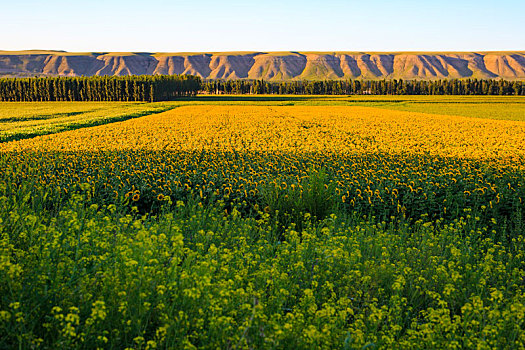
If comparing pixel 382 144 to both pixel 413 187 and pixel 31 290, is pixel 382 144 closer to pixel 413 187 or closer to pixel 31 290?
pixel 413 187

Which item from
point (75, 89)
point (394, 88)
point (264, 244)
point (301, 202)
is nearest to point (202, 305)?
point (264, 244)

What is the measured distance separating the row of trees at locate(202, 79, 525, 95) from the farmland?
120859 millimetres

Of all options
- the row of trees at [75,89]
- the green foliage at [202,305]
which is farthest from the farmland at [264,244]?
the row of trees at [75,89]

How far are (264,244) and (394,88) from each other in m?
141

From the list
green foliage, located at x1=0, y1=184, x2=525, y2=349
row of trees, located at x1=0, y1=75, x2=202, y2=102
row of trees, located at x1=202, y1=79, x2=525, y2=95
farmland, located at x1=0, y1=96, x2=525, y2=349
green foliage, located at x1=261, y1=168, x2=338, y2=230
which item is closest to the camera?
green foliage, located at x1=0, y1=184, x2=525, y2=349

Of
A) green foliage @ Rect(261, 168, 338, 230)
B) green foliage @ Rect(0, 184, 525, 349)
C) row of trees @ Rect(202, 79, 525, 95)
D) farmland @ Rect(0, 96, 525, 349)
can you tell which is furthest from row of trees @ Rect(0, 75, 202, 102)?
green foliage @ Rect(0, 184, 525, 349)

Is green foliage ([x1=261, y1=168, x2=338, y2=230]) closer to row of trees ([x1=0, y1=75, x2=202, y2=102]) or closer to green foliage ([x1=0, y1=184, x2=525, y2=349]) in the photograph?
green foliage ([x1=0, y1=184, x2=525, y2=349])

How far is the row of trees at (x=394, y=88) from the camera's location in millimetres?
127812

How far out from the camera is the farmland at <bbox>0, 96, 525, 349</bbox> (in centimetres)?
382

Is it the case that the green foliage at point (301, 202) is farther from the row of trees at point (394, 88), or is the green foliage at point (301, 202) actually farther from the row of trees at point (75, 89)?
the row of trees at point (394, 88)

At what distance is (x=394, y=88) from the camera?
136000 mm

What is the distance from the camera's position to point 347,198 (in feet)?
34.4

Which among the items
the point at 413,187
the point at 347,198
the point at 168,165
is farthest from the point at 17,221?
the point at 413,187

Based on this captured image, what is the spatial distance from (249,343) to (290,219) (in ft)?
17.5
